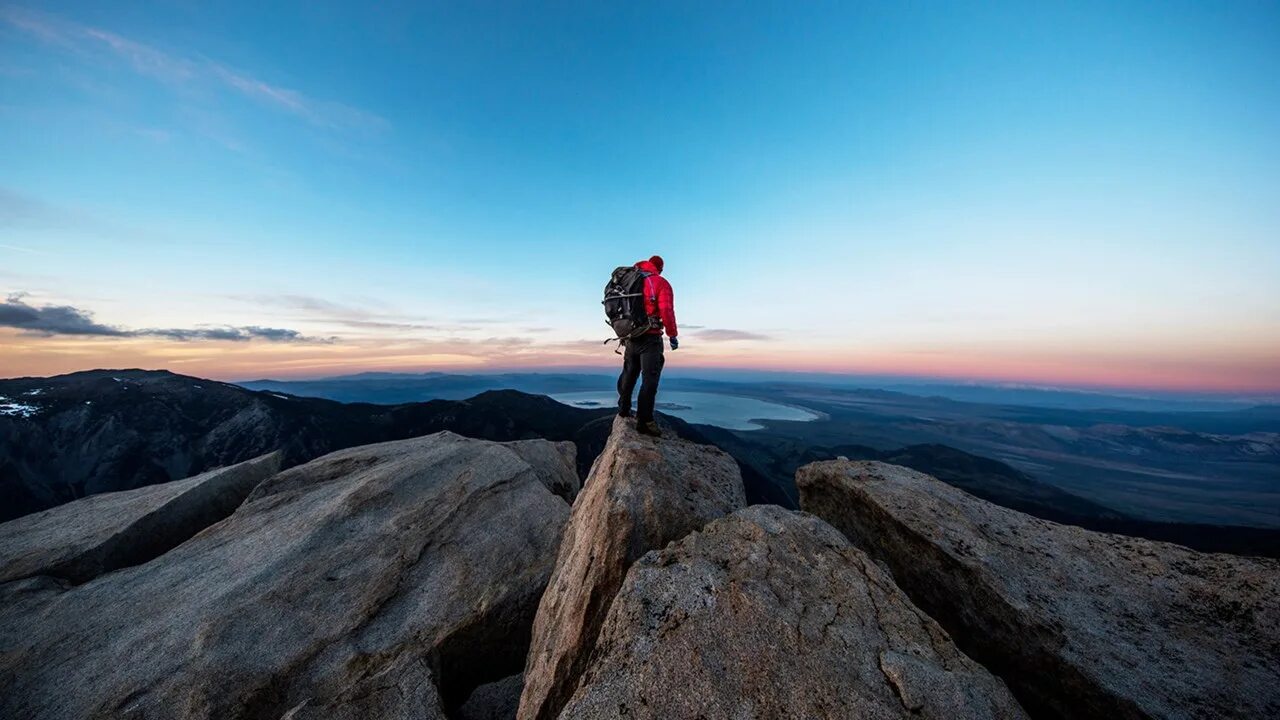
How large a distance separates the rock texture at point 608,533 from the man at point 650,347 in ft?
3.85

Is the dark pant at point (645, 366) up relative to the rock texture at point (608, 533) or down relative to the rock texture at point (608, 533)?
up

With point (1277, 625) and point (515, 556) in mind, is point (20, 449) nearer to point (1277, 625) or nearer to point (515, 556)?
point (515, 556)

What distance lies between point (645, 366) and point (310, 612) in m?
10.8

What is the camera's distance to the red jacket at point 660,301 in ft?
42.6

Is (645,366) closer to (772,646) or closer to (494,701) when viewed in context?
(772,646)

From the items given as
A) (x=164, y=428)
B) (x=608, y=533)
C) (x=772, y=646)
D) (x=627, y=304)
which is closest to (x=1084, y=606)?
(x=772, y=646)

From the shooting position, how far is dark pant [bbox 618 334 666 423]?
13547 mm

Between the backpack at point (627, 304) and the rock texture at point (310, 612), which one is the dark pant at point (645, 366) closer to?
the backpack at point (627, 304)

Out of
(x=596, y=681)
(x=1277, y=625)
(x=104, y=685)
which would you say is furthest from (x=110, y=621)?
(x=1277, y=625)

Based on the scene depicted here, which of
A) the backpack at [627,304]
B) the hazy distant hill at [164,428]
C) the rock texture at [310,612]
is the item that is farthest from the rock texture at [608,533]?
the hazy distant hill at [164,428]

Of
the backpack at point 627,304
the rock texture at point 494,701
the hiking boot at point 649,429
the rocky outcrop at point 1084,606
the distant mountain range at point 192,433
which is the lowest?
the distant mountain range at point 192,433

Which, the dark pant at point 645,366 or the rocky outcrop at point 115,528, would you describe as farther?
the rocky outcrop at point 115,528

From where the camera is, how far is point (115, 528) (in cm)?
1548

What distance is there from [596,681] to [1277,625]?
12549 millimetres
